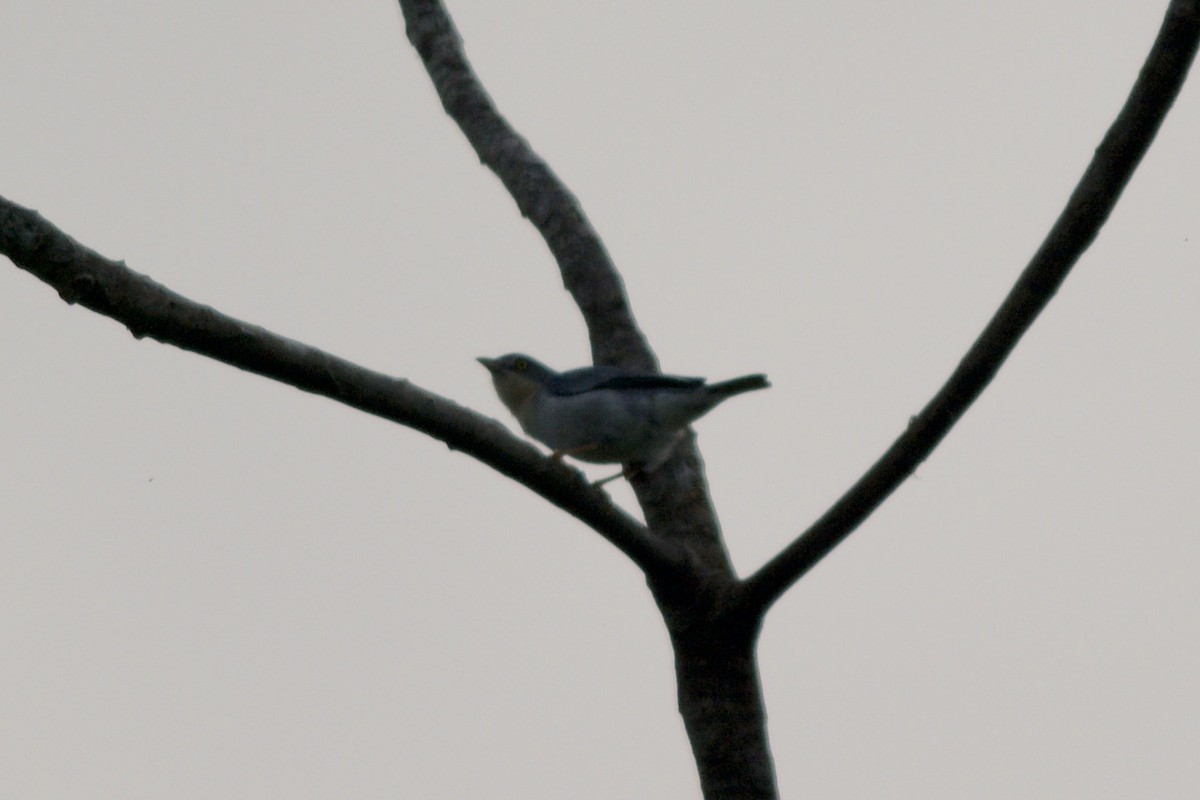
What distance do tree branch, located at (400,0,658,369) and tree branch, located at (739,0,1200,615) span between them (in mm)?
2024

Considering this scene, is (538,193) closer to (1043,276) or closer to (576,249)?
(576,249)

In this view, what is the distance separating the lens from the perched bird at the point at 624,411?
Result: 6027mm

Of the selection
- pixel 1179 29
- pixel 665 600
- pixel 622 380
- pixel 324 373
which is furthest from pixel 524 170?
pixel 1179 29

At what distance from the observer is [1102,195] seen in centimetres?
349

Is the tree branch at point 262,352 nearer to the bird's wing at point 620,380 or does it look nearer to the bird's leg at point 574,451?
the bird's wing at point 620,380

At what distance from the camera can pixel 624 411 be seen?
6.11 metres

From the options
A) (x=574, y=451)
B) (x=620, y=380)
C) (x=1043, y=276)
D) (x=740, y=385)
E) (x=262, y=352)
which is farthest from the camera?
(x=574, y=451)

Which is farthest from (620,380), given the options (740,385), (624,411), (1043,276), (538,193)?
(1043,276)

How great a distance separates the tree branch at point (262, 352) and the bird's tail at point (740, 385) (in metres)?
2.19

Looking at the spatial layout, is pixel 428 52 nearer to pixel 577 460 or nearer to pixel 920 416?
pixel 577 460

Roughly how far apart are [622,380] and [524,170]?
1.17 meters

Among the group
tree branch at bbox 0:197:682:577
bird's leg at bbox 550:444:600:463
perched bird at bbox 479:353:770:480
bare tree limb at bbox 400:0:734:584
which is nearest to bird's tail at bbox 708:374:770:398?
perched bird at bbox 479:353:770:480

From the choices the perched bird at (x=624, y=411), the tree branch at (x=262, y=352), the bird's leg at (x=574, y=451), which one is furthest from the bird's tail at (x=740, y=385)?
the tree branch at (x=262, y=352)

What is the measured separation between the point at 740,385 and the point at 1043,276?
8.75 ft
